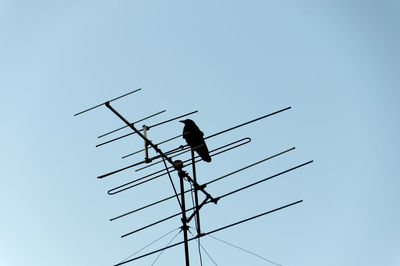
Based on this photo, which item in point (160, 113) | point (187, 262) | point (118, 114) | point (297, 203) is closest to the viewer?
point (187, 262)

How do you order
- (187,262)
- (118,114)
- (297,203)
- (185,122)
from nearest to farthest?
(187,262), (118,114), (297,203), (185,122)

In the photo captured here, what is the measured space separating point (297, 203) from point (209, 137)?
4.11 feet

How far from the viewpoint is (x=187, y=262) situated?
174 inches

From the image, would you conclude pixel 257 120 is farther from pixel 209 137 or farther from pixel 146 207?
pixel 146 207

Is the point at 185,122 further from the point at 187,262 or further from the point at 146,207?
the point at 187,262

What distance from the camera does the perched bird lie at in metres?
7.00

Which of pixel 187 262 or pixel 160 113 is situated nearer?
pixel 187 262

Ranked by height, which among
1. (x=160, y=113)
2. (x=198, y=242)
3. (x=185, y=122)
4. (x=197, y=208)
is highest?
(x=185, y=122)

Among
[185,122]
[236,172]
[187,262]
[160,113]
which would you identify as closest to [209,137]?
[236,172]

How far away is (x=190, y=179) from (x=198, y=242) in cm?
71

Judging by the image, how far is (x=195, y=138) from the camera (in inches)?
299

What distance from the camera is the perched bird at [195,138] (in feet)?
23.0

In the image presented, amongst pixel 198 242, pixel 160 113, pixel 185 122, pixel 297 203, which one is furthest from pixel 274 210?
pixel 185 122

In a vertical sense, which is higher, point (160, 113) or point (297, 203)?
point (160, 113)
